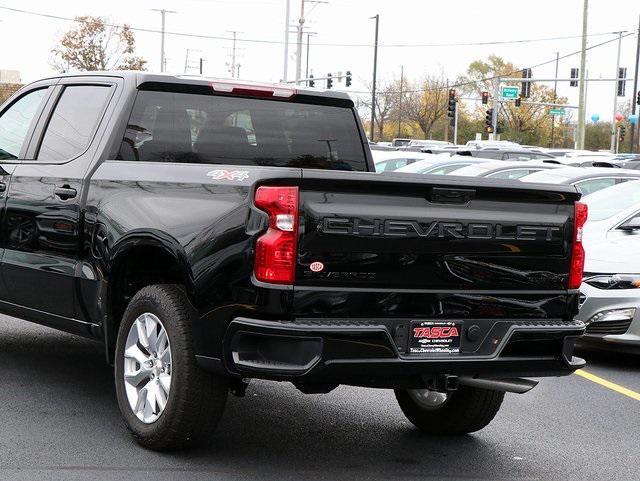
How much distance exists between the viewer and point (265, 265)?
16.6ft

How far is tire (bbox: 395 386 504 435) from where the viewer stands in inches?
254

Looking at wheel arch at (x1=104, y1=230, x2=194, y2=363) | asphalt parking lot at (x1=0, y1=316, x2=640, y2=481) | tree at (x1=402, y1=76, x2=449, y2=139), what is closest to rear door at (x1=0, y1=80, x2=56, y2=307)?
asphalt parking lot at (x1=0, y1=316, x2=640, y2=481)

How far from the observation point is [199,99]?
6.82 m

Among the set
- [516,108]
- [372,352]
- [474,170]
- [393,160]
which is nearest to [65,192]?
[372,352]

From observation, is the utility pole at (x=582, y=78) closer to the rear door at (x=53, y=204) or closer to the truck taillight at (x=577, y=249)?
the rear door at (x=53, y=204)

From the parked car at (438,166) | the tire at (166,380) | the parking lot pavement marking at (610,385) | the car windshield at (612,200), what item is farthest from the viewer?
the parked car at (438,166)

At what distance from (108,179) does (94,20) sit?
253 ft

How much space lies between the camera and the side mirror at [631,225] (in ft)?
33.9

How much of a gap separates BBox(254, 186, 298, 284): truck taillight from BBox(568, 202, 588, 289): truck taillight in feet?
5.10

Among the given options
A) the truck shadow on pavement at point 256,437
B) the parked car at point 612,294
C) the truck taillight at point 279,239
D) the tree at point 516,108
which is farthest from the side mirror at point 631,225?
the tree at point 516,108

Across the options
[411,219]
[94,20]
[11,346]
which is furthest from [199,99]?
[94,20]

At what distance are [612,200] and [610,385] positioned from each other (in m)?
3.64

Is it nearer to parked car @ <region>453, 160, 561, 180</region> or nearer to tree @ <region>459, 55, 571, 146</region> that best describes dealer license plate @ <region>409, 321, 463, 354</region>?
parked car @ <region>453, 160, 561, 180</region>

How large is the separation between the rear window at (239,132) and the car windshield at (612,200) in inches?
188
